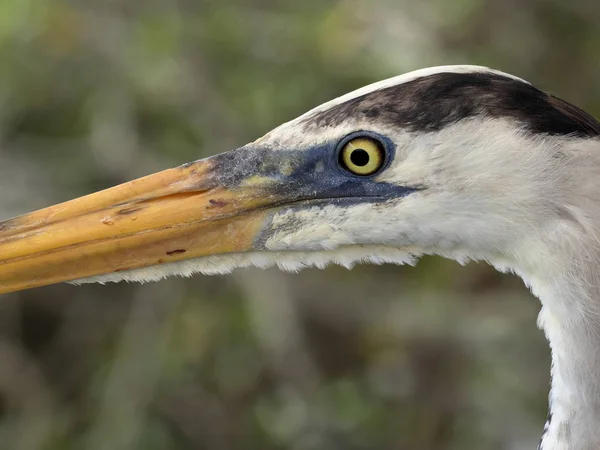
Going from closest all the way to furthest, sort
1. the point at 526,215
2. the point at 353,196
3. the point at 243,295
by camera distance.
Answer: the point at 526,215 → the point at 353,196 → the point at 243,295

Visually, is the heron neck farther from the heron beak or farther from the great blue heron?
the heron beak

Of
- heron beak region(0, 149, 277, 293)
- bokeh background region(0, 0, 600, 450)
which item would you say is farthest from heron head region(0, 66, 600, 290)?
bokeh background region(0, 0, 600, 450)

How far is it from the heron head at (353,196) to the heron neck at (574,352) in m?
0.09

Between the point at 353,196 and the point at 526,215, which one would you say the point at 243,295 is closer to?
the point at 353,196

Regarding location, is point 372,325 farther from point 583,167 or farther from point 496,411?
point 583,167

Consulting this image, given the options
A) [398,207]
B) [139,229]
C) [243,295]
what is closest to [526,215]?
[398,207]

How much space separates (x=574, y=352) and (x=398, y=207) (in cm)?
35

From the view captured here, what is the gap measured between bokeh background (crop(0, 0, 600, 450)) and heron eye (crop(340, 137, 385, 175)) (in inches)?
57.5

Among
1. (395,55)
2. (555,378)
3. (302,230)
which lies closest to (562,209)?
(555,378)

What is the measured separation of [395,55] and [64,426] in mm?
1762

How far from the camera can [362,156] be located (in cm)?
140

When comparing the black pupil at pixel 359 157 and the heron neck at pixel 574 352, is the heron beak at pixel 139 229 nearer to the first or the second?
the black pupil at pixel 359 157

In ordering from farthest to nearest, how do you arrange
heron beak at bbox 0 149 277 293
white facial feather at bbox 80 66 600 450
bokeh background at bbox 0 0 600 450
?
bokeh background at bbox 0 0 600 450 < heron beak at bbox 0 149 277 293 < white facial feather at bbox 80 66 600 450

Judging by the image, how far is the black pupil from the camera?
1.39 metres
